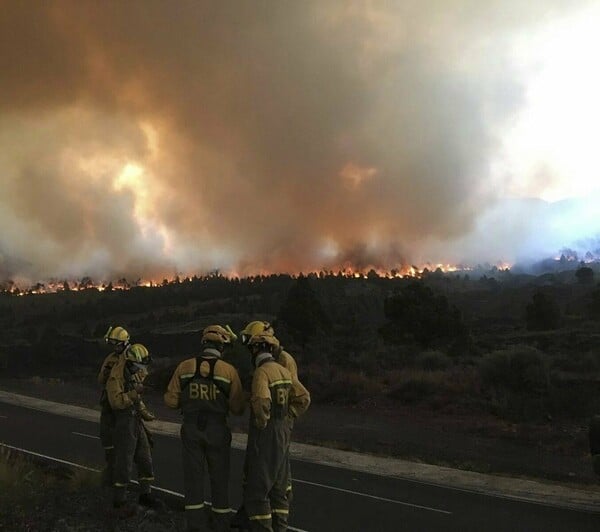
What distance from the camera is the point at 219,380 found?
5.51m

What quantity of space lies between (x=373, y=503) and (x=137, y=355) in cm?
457

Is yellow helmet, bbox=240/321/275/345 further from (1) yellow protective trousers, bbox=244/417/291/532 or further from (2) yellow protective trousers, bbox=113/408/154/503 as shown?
(2) yellow protective trousers, bbox=113/408/154/503

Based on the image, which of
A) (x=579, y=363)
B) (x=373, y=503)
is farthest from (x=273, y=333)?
(x=579, y=363)

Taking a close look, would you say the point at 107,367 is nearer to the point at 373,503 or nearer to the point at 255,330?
the point at 255,330

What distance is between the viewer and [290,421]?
18.3ft

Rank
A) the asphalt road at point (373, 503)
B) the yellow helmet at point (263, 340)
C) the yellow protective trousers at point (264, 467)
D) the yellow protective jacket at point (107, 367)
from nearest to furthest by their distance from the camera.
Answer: the yellow protective trousers at point (264, 467)
the yellow helmet at point (263, 340)
the yellow protective jacket at point (107, 367)
the asphalt road at point (373, 503)

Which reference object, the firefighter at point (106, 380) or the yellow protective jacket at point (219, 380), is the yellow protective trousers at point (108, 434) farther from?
the yellow protective jacket at point (219, 380)

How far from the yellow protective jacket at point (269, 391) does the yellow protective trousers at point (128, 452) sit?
2.03 m

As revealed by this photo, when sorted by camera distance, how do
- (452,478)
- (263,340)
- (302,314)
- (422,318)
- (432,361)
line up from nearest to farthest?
(263,340), (452,478), (432,361), (422,318), (302,314)

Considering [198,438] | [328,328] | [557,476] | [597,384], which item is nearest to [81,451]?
[198,438]

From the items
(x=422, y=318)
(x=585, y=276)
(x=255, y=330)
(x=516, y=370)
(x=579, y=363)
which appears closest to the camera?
(x=255, y=330)

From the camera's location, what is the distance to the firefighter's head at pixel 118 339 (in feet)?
22.7

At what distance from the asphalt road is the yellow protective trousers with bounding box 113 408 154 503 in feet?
5.90

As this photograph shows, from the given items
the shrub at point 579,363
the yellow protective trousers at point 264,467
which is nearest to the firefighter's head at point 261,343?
the yellow protective trousers at point 264,467
